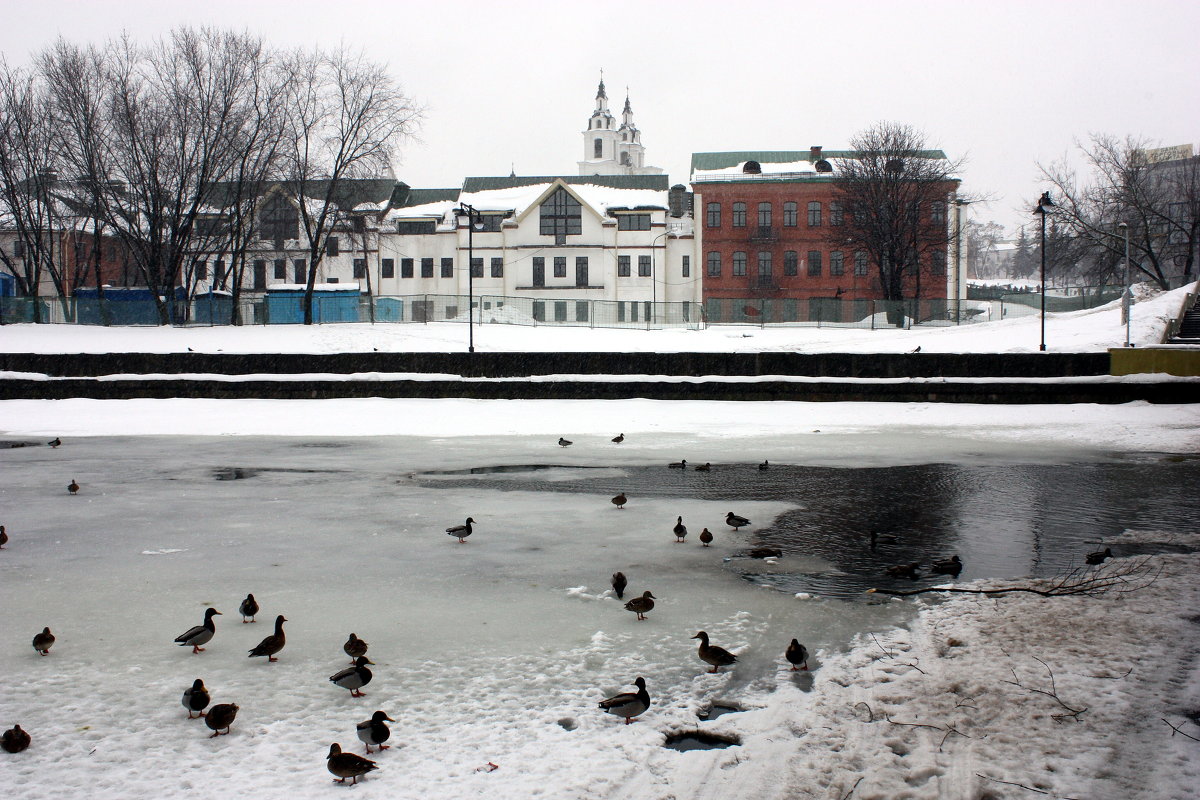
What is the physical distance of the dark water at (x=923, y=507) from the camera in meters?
8.43

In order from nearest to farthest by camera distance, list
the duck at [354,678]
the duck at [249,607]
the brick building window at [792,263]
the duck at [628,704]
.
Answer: the duck at [628,704] → the duck at [354,678] → the duck at [249,607] → the brick building window at [792,263]

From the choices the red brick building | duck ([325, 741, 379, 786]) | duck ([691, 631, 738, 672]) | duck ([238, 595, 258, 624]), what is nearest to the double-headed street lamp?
duck ([238, 595, 258, 624])

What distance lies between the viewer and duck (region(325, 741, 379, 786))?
4277mm

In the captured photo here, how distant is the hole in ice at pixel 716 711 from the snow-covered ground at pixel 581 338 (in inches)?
1213

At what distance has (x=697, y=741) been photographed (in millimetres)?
4871

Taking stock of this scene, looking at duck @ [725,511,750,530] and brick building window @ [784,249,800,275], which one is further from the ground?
brick building window @ [784,249,800,275]

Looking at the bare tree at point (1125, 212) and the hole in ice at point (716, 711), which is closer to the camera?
the hole in ice at point (716, 711)

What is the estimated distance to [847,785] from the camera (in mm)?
4402

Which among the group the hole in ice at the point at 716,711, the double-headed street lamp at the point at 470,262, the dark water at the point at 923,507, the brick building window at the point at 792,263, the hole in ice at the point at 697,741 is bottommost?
the hole in ice at the point at 697,741

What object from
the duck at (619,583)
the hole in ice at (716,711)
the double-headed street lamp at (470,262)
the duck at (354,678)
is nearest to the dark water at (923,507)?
the duck at (619,583)

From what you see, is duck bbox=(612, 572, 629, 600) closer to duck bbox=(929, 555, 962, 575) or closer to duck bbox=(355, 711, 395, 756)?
duck bbox=(929, 555, 962, 575)

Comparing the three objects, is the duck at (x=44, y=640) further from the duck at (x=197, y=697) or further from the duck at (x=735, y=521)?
the duck at (x=735, y=521)

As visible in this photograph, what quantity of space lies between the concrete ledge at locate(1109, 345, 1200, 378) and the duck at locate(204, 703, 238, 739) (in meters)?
25.8

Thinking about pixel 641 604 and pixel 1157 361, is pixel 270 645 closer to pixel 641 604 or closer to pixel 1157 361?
pixel 641 604
